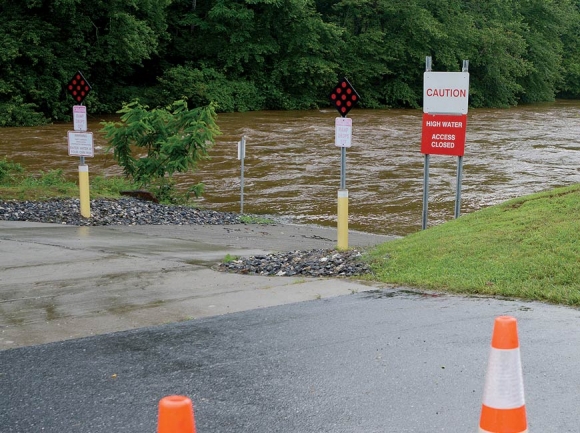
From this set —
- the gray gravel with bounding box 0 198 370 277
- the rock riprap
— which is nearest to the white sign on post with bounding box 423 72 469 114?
the gray gravel with bounding box 0 198 370 277

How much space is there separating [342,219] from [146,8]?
1394 inches

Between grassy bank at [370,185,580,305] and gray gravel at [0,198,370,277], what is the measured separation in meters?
0.55

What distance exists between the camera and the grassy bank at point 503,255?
8211 millimetres

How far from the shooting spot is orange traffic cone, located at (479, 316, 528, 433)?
11.6 ft

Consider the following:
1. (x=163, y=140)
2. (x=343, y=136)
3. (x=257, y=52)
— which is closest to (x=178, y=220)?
(x=163, y=140)

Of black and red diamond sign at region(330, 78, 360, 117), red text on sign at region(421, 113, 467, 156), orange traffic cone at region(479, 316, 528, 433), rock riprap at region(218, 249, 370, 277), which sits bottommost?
rock riprap at region(218, 249, 370, 277)

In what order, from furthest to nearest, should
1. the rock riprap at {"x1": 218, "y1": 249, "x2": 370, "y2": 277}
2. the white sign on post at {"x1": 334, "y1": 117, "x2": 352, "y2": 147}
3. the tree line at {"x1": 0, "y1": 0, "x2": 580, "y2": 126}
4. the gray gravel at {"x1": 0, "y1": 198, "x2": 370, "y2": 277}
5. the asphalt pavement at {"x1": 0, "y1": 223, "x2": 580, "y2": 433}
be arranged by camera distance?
the tree line at {"x1": 0, "y1": 0, "x2": 580, "y2": 126}
the white sign on post at {"x1": 334, "y1": 117, "x2": 352, "y2": 147}
the gray gravel at {"x1": 0, "y1": 198, "x2": 370, "y2": 277}
the rock riprap at {"x1": 218, "y1": 249, "x2": 370, "y2": 277}
the asphalt pavement at {"x1": 0, "y1": 223, "x2": 580, "y2": 433}

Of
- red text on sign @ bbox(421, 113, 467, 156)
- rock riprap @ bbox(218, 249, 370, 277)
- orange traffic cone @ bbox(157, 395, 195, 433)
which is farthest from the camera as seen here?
red text on sign @ bbox(421, 113, 467, 156)

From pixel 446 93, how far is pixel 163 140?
28.8 feet

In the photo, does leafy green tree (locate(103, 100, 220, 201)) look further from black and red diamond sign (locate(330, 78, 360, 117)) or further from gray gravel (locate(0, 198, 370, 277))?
black and red diamond sign (locate(330, 78, 360, 117))

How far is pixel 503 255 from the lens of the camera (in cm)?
916

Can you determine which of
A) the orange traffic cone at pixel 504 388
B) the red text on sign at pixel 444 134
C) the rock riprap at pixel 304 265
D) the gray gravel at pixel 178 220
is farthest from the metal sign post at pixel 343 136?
the orange traffic cone at pixel 504 388

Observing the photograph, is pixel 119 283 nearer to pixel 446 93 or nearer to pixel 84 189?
pixel 84 189

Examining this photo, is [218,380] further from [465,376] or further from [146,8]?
[146,8]
